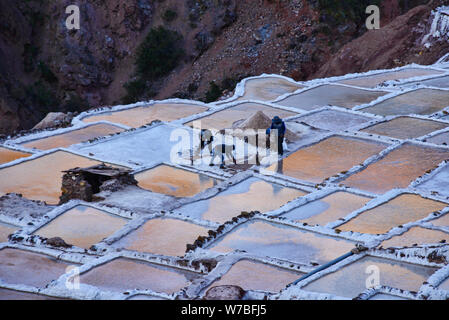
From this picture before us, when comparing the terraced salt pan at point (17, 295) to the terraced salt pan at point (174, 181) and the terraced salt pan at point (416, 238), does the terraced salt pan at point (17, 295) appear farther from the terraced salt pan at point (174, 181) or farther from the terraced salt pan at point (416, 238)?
the terraced salt pan at point (174, 181)

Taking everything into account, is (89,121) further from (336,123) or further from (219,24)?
(219,24)

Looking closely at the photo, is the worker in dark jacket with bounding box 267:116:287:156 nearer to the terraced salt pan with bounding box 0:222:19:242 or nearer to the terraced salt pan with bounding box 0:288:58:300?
the terraced salt pan with bounding box 0:222:19:242

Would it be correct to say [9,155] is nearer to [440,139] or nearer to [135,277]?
[135,277]

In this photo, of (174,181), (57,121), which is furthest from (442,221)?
(57,121)

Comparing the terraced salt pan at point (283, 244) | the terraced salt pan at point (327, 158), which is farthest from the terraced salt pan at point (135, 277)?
the terraced salt pan at point (327, 158)

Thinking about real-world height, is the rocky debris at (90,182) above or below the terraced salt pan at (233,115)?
below

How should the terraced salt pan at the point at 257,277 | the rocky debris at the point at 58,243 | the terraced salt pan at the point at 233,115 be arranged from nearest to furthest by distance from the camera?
the terraced salt pan at the point at 257,277 → the rocky debris at the point at 58,243 → the terraced salt pan at the point at 233,115
